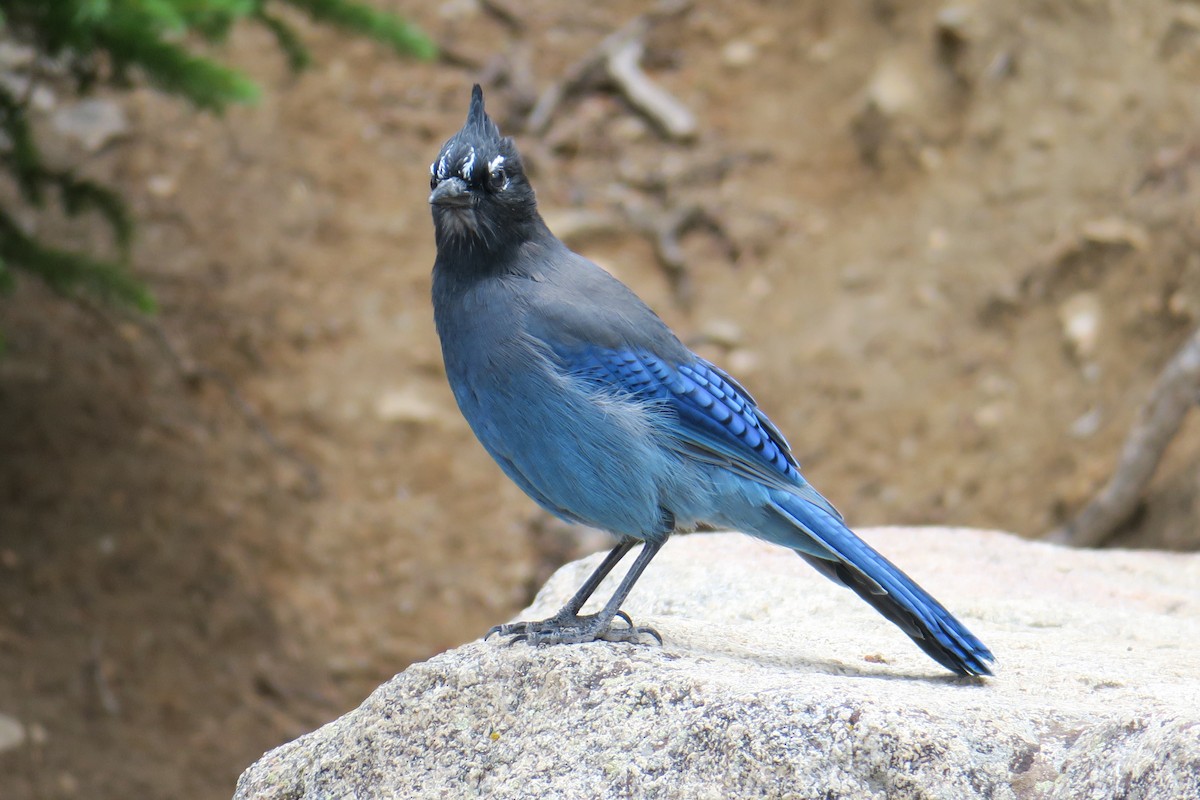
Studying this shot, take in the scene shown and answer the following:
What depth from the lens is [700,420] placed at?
3467mm

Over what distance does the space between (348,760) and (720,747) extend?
829mm

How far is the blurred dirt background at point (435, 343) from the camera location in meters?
6.37

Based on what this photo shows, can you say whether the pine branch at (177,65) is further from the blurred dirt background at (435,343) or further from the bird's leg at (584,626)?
the bird's leg at (584,626)

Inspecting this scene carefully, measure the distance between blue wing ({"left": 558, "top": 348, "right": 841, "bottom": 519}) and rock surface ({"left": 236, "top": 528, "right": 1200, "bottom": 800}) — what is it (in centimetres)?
41

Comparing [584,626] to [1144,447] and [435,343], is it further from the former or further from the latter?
[435,343]

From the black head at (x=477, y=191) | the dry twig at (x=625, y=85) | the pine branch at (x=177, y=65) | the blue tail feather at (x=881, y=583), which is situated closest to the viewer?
the blue tail feather at (x=881, y=583)

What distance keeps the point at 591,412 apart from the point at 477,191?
614mm

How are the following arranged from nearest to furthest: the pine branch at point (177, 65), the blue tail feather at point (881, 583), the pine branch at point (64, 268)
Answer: the blue tail feather at point (881, 583) < the pine branch at point (177, 65) < the pine branch at point (64, 268)

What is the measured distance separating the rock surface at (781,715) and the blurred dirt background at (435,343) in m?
2.85

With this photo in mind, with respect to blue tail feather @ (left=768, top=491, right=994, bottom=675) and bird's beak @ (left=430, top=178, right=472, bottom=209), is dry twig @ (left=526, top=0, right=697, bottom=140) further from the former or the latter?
blue tail feather @ (left=768, top=491, right=994, bottom=675)

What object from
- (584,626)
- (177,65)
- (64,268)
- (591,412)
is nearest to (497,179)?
(591,412)

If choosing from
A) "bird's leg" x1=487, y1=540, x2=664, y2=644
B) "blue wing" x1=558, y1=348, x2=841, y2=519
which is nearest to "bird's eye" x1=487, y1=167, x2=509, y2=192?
"blue wing" x1=558, y1=348, x2=841, y2=519

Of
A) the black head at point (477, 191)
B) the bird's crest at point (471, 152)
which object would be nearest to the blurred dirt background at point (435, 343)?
the black head at point (477, 191)

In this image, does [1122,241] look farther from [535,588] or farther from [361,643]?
[361,643]
